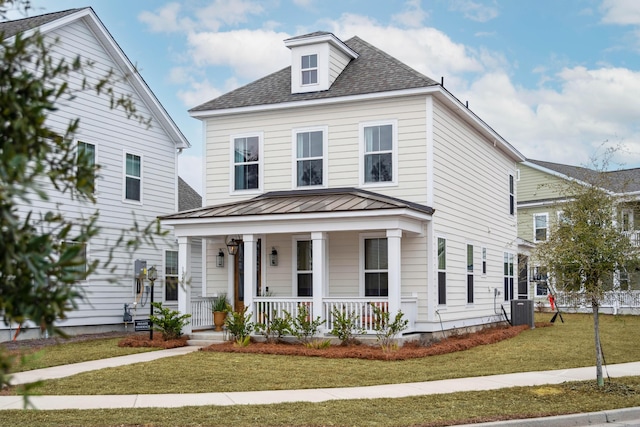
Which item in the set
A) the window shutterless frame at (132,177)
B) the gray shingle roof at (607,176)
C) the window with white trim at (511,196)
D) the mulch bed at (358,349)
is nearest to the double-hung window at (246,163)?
the window shutterless frame at (132,177)

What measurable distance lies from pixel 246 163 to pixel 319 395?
10790 mm

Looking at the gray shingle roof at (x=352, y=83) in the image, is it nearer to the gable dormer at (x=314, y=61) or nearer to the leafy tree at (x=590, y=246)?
the gable dormer at (x=314, y=61)

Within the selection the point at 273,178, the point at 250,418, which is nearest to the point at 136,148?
the point at 273,178

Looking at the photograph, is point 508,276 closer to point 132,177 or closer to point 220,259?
point 220,259

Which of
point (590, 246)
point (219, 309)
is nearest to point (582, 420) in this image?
point (590, 246)

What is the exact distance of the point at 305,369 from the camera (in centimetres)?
1368

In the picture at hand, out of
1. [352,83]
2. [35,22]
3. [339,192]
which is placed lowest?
[339,192]

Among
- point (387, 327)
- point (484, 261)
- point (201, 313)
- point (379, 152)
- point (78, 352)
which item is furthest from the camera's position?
point (484, 261)

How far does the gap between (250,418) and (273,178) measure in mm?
11755

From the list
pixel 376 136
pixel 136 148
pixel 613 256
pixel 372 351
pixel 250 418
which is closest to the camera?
pixel 250 418

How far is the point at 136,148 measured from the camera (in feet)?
76.4

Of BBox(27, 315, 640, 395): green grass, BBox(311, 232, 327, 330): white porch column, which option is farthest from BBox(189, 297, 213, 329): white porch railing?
BBox(311, 232, 327, 330): white porch column

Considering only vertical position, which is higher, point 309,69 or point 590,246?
point 309,69

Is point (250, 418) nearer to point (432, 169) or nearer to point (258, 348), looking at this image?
point (258, 348)
